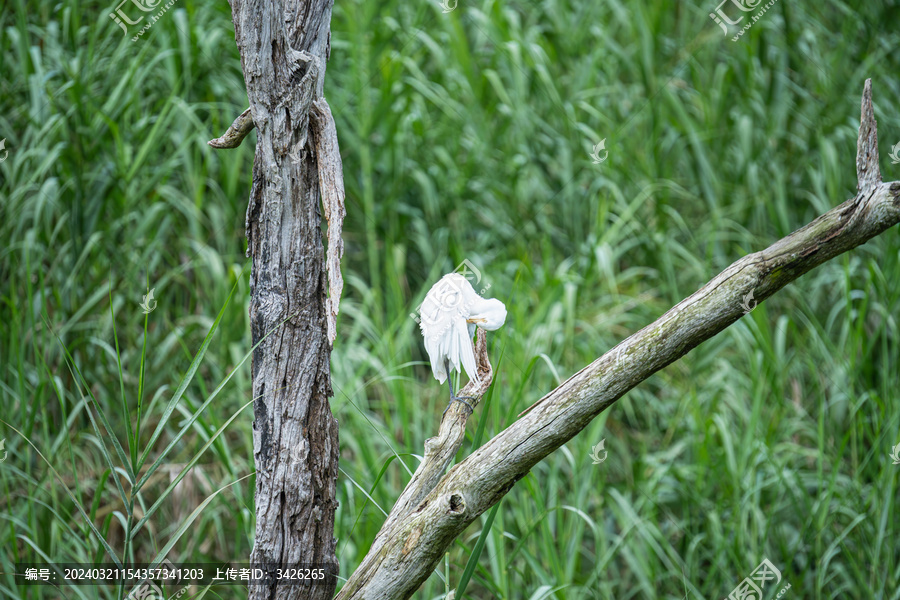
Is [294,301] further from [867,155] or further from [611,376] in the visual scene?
[867,155]

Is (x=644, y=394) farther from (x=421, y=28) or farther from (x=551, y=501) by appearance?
(x=421, y=28)

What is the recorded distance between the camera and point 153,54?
222 centimetres

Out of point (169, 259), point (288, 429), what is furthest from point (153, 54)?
point (288, 429)

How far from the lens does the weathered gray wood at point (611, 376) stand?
0.69 meters

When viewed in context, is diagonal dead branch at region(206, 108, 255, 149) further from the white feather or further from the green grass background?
the green grass background

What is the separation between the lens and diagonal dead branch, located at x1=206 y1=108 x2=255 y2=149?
834 mm

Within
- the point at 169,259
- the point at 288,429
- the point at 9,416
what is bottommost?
the point at 9,416

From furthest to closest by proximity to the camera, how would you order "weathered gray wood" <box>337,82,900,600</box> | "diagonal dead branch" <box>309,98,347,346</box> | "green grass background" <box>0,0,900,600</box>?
"green grass background" <box>0,0,900,600</box>, "diagonal dead branch" <box>309,98,347,346</box>, "weathered gray wood" <box>337,82,900,600</box>

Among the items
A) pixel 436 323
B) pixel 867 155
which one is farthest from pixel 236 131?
pixel 867 155

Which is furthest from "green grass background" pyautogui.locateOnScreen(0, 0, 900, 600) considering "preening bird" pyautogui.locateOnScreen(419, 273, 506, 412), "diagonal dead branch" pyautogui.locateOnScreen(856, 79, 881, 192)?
"diagonal dead branch" pyautogui.locateOnScreen(856, 79, 881, 192)

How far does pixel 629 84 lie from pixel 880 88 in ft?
3.35

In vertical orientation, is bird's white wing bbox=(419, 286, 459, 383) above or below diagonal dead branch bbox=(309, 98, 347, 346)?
below

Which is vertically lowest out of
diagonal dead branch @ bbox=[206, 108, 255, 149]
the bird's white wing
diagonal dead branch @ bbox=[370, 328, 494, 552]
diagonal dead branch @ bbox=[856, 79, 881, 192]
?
diagonal dead branch @ bbox=[370, 328, 494, 552]

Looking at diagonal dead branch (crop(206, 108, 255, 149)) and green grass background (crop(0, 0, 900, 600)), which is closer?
diagonal dead branch (crop(206, 108, 255, 149))
